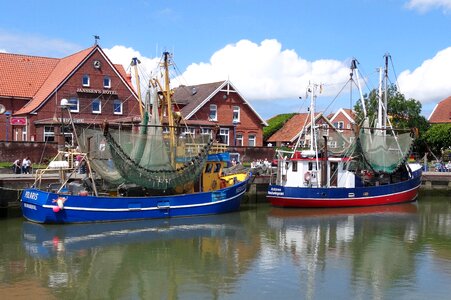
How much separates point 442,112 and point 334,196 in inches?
1858

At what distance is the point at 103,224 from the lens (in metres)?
24.4

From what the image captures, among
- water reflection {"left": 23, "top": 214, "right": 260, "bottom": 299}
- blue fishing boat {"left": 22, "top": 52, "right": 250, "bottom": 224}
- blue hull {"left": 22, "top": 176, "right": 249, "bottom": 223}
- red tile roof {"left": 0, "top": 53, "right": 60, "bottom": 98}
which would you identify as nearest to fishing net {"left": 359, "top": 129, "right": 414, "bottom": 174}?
blue fishing boat {"left": 22, "top": 52, "right": 250, "bottom": 224}

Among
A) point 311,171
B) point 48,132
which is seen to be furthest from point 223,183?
point 48,132

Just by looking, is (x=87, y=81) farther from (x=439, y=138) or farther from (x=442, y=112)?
(x=442, y=112)

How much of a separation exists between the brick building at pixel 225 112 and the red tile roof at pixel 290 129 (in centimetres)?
702

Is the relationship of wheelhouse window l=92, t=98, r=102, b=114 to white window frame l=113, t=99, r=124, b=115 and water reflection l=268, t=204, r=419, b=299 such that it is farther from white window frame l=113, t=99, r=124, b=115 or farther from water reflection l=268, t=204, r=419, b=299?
water reflection l=268, t=204, r=419, b=299

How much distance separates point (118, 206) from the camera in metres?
24.9

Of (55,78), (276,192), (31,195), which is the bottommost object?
(276,192)

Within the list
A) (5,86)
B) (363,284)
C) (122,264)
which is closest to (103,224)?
(122,264)

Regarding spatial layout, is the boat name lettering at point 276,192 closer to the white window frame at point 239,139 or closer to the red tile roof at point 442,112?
the white window frame at point 239,139

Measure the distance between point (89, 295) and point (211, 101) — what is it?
39.4m

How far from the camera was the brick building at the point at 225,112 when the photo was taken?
52.4m

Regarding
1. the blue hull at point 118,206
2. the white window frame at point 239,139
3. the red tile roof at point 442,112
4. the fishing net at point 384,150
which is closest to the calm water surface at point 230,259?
the blue hull at point 118,206

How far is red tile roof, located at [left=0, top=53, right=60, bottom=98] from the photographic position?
158 ft
